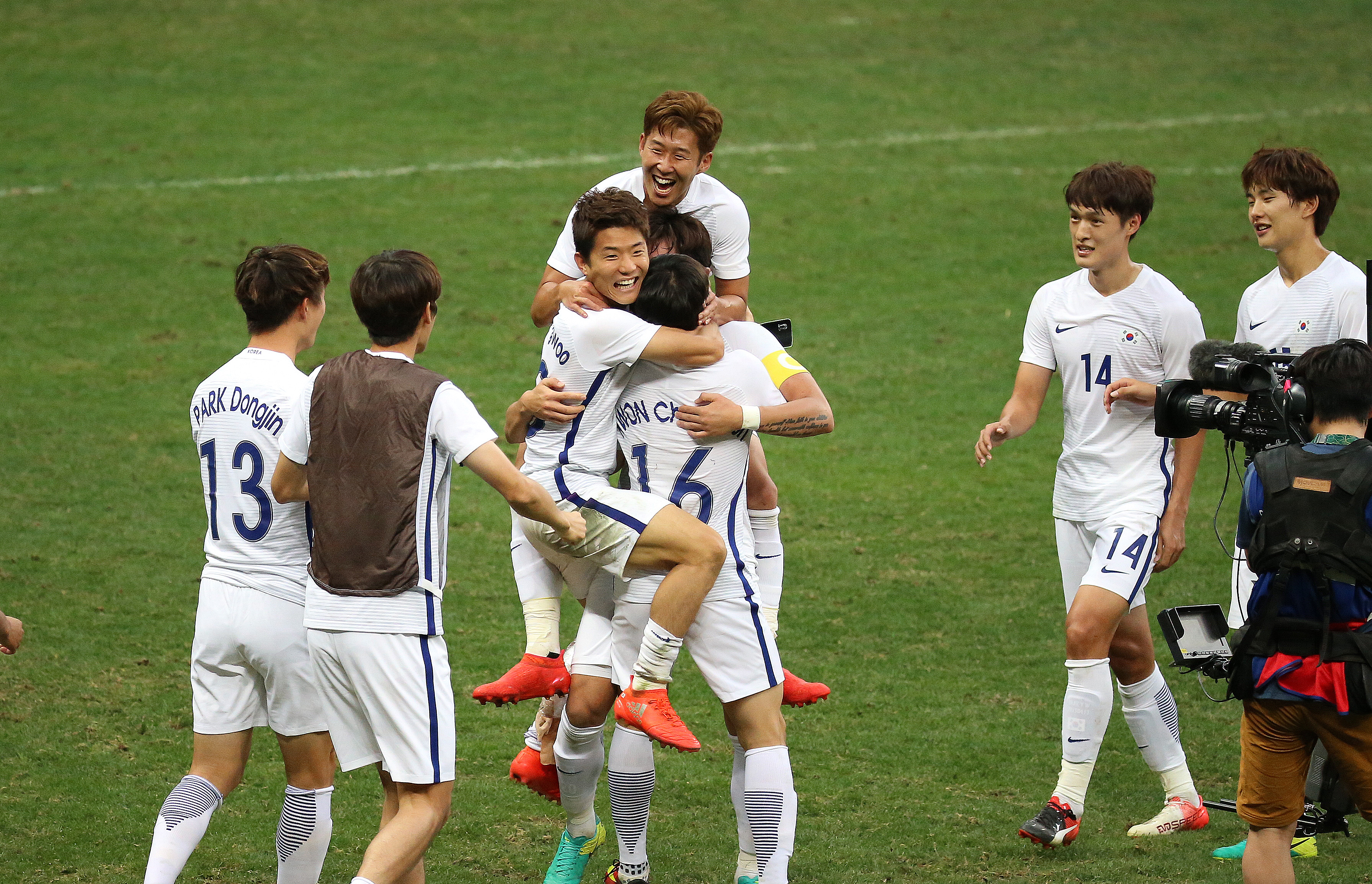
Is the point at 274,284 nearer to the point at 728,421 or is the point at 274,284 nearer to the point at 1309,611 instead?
the point at 728,421

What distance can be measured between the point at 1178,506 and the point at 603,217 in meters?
2.51

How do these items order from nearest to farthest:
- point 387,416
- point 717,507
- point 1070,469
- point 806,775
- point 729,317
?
1. point 387,416
2. point 717,507
3. point 729,317
4. point 1070,469
5. point 806,775

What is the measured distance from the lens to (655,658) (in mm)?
4641

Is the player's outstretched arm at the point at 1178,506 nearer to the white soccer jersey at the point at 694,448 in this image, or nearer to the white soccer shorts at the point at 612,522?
the white soccer jersey at the point at 694,448

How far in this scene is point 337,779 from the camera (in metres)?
6.20

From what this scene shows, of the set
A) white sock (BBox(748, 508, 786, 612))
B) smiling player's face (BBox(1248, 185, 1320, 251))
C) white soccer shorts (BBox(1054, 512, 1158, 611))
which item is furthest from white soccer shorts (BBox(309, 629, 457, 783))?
smiling player's face (BBox(1248, 185, 1320, 251))

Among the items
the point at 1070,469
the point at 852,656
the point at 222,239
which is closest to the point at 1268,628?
the point at 1070,469

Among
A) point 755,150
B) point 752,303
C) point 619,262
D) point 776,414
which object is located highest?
point 755,150

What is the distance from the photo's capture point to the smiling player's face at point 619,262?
4.77m

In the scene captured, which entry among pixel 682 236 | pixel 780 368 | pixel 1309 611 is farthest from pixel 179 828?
pixel 1309 611

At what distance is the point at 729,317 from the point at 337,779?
2.59 metres

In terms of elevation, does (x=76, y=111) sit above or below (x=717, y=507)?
above

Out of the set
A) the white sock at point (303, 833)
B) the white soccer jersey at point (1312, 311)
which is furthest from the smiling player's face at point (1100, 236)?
the white sock at point (303, 833)

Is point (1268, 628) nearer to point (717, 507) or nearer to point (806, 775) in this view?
point (717, 507)
